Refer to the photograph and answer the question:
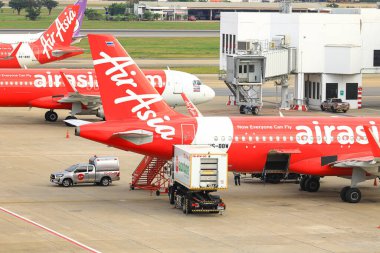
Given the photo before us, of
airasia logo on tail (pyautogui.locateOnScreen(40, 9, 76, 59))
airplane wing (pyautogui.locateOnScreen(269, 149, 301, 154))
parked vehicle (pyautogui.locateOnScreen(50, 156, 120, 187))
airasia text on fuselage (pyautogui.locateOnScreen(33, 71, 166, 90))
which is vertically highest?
airasia logo on tail (pyautogui.locateOnScreen(40, 9, 76, 59))

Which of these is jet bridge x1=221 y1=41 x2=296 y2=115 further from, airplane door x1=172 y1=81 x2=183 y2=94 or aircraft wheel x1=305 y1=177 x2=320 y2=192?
aircraft wheel x1=305 y1=177 x2=320 y2=192

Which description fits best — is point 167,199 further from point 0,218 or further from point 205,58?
point 205,58

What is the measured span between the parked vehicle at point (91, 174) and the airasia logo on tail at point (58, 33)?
57.0 metres

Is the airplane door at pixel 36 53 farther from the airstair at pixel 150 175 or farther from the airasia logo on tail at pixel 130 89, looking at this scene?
the airasia logo on tail at pixel 130 89

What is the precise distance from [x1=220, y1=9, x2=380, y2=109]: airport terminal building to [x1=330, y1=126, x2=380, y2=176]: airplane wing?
41.0 metres

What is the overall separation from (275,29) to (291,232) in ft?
185

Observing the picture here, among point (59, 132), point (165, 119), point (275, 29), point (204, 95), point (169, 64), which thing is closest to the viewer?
point (165, 119)

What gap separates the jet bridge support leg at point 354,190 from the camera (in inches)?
2196

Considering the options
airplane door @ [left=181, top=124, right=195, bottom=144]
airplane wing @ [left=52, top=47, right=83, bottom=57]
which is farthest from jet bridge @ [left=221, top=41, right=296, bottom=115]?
airplane door @ [left=181, top=124, right=195, bottom=144]

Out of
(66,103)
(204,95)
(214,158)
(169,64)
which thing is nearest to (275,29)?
(204,95)

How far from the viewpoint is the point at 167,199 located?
56219 millimetres

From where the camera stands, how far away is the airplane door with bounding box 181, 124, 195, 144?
55.3 metres

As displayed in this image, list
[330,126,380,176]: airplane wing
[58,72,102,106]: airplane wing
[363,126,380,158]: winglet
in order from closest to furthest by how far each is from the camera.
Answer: [363,126,380,158]: winglet → [330,126,380,176]: airplane wing → [58,72,102,106]: airplane wing

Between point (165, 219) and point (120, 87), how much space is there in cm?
929
